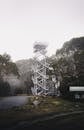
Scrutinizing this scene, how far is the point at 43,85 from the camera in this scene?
7.68 meters

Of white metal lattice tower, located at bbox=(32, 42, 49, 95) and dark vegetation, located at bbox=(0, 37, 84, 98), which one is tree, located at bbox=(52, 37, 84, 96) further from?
white metal lattice tower, located at bbox=(32, 42, 49, 95)

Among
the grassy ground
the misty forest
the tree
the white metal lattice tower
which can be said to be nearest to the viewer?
the grassy ground

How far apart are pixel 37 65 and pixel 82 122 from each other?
111 inches

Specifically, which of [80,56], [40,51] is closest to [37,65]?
[40,51]

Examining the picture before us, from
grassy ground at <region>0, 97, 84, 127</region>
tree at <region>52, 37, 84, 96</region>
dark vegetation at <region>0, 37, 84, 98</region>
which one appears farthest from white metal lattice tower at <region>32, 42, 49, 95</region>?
tree at <region>52, 37, 84, 96</region>

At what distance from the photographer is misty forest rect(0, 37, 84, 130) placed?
21.5ft

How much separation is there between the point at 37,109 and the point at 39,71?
5.07 ft

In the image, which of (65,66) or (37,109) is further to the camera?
(65,66)

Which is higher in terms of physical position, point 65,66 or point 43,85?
point 65,66

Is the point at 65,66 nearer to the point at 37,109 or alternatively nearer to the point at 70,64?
the point at 70,64

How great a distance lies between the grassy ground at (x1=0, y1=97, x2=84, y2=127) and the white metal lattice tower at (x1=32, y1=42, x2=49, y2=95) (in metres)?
0.36

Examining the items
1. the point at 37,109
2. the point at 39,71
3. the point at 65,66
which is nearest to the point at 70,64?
the point at 65,66

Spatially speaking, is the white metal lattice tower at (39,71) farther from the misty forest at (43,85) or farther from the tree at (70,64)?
the tree at (70,64)

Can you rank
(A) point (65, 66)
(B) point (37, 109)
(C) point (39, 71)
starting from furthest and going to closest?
1. (A) point (65, 66)
2. (C) point (39, 71)
3. (B) point (37, 109)
